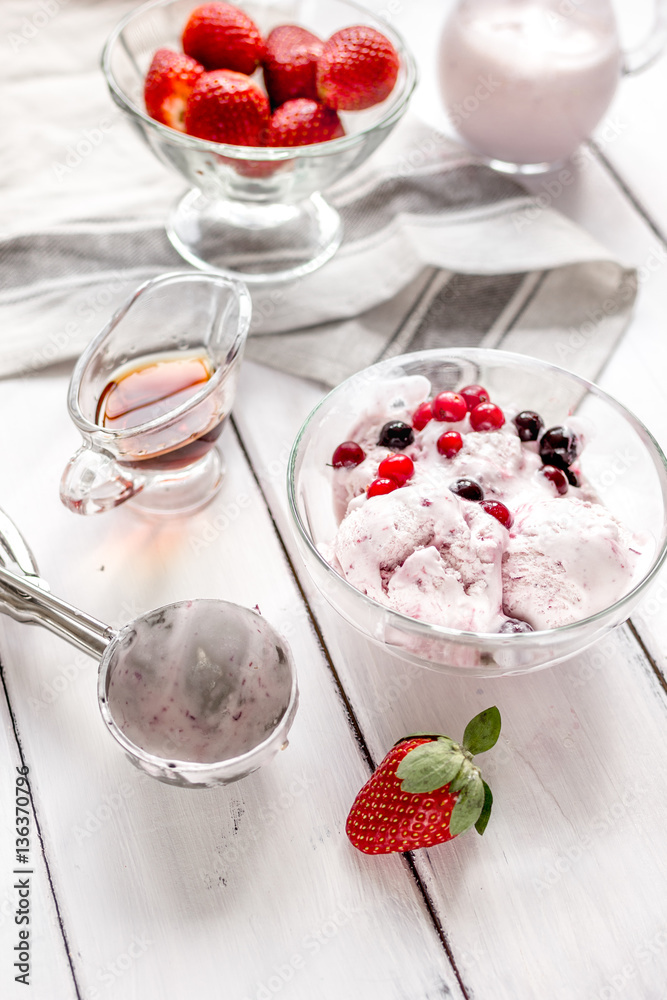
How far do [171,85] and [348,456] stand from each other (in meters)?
0.74

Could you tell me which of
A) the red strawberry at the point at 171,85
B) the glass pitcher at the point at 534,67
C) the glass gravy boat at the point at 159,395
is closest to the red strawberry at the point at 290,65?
the red strawberry at the point at 171,85

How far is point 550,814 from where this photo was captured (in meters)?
1.00

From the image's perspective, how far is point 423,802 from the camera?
0.91 metres

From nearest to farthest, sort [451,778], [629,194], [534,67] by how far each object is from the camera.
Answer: [451,778] → [534,67] → [629,194]

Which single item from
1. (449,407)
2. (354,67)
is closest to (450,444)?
(449,407)

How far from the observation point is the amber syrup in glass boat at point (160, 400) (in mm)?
1163

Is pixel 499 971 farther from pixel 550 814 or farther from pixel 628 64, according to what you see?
pixel 628 64

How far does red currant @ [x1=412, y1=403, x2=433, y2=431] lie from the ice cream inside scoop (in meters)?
0.35

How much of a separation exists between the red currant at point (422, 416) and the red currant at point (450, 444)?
0.05m

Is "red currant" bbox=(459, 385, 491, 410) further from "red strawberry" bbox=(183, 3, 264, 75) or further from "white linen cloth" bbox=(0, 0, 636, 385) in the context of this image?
"red strawberry" bbox=(183, 3, 264, 75)

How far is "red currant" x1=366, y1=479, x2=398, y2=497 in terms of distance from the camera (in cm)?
107

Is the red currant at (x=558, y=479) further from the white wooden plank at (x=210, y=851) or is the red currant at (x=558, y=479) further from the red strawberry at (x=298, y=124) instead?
the red strawberry at (x=298, y=124)

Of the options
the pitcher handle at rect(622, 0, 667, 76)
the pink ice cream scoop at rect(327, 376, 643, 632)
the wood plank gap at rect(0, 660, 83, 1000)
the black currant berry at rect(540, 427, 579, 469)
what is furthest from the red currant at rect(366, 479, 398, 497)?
the pitcher handle at rect(622, 0, 667, 76)

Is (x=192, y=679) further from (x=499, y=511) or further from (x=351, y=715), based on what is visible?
(x=499, y=511)
